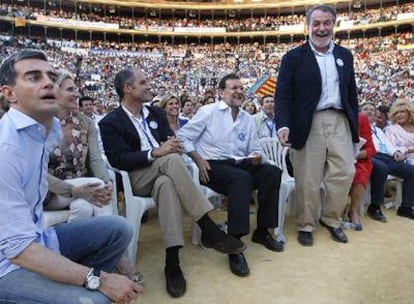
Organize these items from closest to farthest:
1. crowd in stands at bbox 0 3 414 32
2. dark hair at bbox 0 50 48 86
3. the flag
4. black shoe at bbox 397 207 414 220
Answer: dark hair at bbox 0 50 48 86 < black shoe at bbox 397 207 414 220 < the flag < crowd in stands at bbox 0 3 414 32

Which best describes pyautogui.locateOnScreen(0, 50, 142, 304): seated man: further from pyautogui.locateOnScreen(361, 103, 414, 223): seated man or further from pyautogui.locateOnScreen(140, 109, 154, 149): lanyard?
pyautogui.locateOnScreen(361, 103, 414, 223): seated man

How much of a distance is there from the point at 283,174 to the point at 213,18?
39899 mm

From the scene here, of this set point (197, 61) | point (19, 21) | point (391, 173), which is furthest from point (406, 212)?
point (19, 21)

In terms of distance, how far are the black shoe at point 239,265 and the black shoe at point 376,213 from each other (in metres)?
1.95

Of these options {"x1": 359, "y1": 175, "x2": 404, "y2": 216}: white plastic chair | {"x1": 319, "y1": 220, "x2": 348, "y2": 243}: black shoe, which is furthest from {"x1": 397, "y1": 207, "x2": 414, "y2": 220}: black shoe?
{"x1": 319, "y1": 220, "x2": 348, "y2": 243}: black shoe

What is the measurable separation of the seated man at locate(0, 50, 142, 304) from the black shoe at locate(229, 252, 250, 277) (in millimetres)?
1286

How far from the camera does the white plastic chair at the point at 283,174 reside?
11.8ft

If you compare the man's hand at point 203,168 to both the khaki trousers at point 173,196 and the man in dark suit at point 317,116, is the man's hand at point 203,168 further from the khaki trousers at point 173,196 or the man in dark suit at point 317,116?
the man in dark suit at point 317,116

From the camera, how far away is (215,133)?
362 centimetres

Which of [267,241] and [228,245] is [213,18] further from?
[228,245]

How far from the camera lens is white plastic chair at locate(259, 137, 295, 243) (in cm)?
360

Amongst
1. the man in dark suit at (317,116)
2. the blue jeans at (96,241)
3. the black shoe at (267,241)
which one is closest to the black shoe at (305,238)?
the man in dark suit at (317,116)

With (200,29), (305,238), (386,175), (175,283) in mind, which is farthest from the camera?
(200,29)

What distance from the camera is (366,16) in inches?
1416
